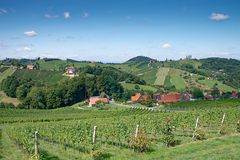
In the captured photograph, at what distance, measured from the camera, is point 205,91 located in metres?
159

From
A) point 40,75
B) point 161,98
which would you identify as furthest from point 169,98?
point 40,75

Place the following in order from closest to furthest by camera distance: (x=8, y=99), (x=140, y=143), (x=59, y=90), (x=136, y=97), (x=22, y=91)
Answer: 1. (x=140, y=143)
2. (x=59, y=90)
3. (x=22, y=91)
4. (x=8, y=99)
5. (x=136, y=97)

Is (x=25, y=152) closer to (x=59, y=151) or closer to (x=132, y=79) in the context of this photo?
(x=59, y=151)

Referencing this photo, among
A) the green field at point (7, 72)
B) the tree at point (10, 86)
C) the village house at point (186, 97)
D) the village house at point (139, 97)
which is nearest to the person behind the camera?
the village house at point (139, 97)

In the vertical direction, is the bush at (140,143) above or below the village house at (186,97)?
above

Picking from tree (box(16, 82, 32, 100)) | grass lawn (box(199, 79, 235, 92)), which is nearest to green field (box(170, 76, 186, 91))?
grass lawn (box(199, 79, 235, 92))

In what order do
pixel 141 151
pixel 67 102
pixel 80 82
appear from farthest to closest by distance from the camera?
1. pixel 80 82
2. pixel 67 102
3. pixel 141 151

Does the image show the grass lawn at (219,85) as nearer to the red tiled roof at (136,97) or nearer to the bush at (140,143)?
the red tiled roof at (136,97)

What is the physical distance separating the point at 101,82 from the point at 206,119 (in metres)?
100

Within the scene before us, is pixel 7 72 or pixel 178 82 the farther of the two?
pixel 178 82

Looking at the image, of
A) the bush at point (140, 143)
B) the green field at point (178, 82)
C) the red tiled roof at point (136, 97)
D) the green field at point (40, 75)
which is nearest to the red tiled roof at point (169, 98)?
the red tiled roof at point (136, 97)

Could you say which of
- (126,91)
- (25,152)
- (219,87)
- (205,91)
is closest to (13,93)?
(126,91)

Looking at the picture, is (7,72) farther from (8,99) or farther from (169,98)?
(169,98)

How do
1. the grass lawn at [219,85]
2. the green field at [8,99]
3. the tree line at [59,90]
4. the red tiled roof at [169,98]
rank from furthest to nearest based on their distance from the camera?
the grass lawn at [219,85]
the red tiled roof at [169,98]
the green field at [8,99]
the tree line at [59,90]
